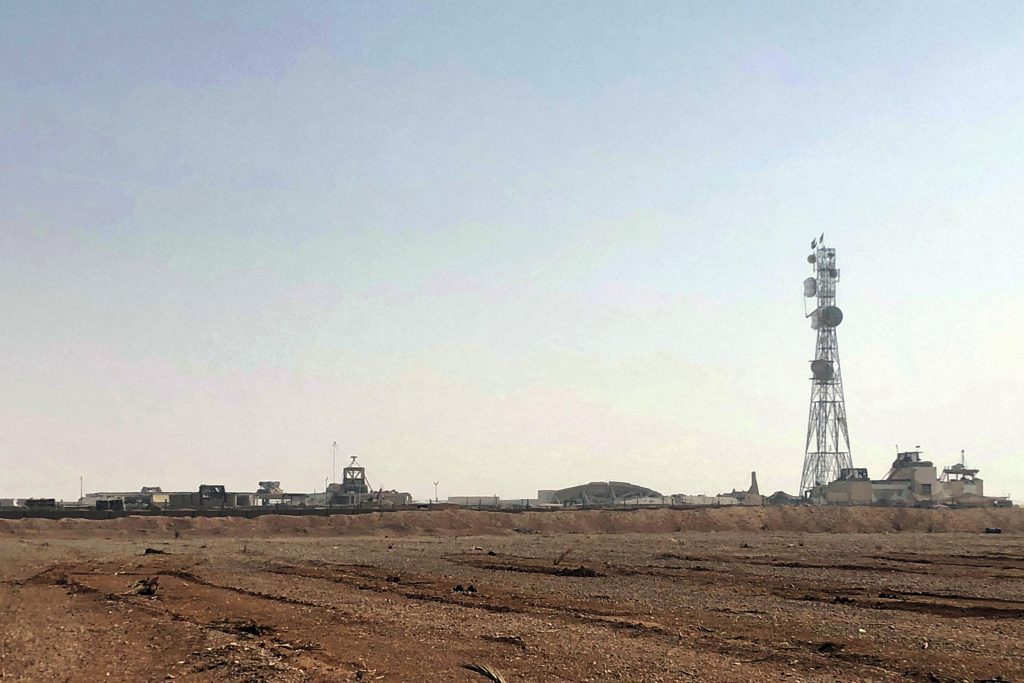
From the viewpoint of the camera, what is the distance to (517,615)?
3234 centimetres

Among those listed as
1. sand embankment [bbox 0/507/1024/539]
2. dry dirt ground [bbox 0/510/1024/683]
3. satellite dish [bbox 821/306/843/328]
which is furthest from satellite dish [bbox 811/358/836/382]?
dry dirt ground [bbox 0/510/1024/683]

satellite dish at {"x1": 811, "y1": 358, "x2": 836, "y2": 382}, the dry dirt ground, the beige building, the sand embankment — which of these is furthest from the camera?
satellite dish at {"x1": 811, "y1": 358, "x2": 836, "y2": 382}

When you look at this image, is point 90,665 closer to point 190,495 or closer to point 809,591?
point 809,591

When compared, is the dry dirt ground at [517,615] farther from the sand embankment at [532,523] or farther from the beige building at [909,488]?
the beige building at [909,488]

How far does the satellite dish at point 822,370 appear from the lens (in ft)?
531

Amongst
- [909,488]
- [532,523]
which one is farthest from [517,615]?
[909,488]

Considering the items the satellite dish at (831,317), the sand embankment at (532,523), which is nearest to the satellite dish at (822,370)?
the satellite dish at (831,317)

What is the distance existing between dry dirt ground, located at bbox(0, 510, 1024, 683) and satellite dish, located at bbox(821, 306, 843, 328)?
9984 cm

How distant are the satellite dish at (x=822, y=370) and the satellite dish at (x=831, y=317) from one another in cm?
650

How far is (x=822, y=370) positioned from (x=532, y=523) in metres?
77.7

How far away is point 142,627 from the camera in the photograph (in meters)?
30.6

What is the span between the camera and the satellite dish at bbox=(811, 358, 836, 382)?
161750mm

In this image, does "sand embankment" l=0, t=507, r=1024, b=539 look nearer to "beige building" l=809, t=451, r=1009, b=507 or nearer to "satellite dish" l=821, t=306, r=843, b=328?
"beige building" l=809, t=451, r=1009, b=507

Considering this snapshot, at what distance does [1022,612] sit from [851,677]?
1431 centimetres
